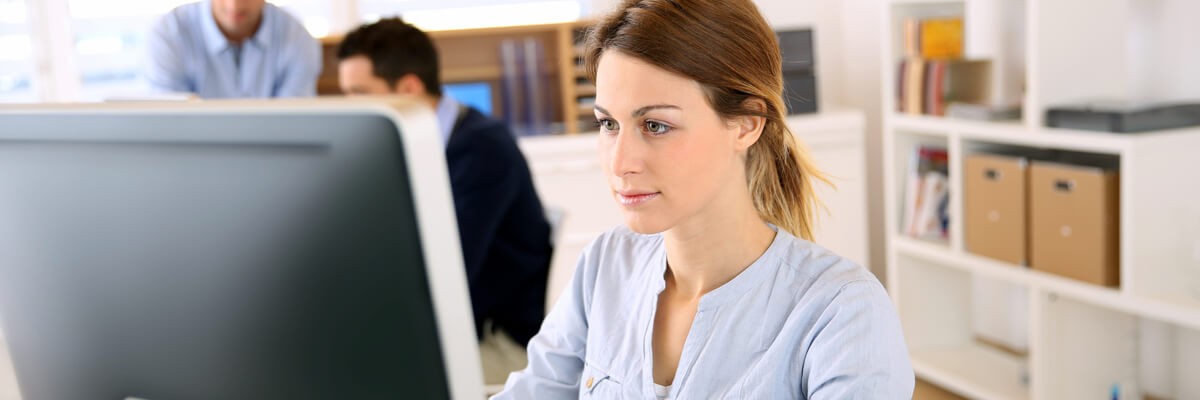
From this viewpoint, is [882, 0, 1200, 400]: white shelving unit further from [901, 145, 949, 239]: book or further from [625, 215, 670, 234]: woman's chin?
[625, 215, 670, 234]: woman's chin

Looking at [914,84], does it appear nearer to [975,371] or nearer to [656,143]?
[975,371]

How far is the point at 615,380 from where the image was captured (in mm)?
1346

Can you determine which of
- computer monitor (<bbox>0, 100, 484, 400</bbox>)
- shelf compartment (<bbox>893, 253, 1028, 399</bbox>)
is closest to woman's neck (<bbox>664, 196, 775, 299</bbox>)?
computer monitor (<bbox>0, 100, 484, 400</bbox>)

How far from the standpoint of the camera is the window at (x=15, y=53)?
417 cm

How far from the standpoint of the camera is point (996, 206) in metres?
3.08

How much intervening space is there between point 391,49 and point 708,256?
57.6 inches

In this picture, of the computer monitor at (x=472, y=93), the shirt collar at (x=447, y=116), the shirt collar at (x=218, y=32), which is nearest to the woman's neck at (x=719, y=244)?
the shirt collar at (x=447, y=116)

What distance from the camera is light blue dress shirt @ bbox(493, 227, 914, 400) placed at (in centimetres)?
115

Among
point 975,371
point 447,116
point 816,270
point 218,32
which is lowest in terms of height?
point 975,371

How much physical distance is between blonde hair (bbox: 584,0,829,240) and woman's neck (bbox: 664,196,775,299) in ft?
Result: 0.27

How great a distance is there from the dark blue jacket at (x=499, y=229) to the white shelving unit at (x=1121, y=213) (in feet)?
4.47

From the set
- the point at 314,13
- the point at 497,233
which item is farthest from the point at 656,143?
the point at 314,13

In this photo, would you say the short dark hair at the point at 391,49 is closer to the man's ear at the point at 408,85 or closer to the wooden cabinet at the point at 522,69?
the man's ear at the point at 408,85

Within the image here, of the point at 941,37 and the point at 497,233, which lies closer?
the point at 497,233
